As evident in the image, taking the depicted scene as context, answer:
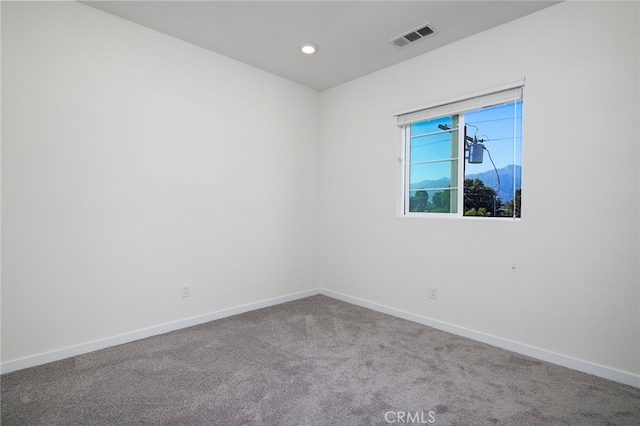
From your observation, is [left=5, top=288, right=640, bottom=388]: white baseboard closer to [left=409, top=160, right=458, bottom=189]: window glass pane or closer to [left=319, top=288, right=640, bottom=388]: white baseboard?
[left=319, top=288, right=640, bottom=388]: white baseboard

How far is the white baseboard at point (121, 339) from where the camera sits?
222 centimetres

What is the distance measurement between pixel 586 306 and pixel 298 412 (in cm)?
210

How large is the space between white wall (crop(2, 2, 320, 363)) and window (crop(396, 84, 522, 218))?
154cm

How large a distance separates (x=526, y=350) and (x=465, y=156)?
1699 mm

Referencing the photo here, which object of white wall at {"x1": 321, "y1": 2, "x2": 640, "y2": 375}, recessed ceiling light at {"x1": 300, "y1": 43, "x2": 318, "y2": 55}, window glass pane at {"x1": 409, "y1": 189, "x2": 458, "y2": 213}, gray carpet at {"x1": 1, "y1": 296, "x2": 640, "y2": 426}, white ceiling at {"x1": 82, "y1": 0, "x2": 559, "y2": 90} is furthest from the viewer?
window glass pane at {"x1": 409, "y1": 189, "x2": 458, "y2": 213}

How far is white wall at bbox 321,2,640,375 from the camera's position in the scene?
2.12 m

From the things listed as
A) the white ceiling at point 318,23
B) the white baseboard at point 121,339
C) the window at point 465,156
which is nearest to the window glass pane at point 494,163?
the window at point 465,156

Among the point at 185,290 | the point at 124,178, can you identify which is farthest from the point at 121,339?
the point at 124,178

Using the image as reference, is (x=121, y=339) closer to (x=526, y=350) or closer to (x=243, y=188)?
(x=243, y=188)

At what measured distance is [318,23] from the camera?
8.68ft

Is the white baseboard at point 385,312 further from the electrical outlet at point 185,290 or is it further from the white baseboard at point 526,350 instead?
the electrical outlet at point 185,290

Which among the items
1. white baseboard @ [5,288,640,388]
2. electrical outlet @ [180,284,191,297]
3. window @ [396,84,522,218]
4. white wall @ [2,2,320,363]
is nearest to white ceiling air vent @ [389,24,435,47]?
window @ [396,84,522,218]

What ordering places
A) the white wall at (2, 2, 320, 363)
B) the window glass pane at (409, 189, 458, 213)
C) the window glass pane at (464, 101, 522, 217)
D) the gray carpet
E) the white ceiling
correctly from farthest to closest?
the window glass pane at (409, 189, 458, 213) → the window glass pane at (464, 101, 522, 217) → the white ceiling → the white wall at (2, 2, 320, 363) → the gray carpet

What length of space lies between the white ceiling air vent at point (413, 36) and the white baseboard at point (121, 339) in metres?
2.97
